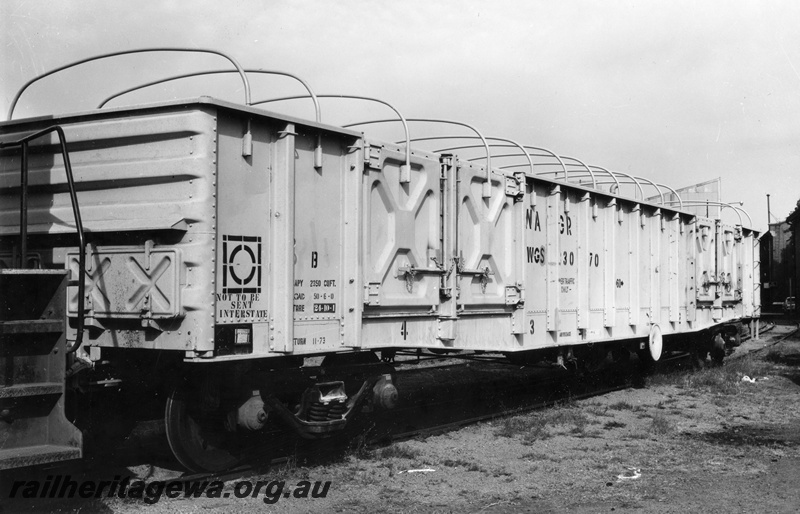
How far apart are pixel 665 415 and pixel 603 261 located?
252 centimetres

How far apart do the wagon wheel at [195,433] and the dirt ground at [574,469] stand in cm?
30

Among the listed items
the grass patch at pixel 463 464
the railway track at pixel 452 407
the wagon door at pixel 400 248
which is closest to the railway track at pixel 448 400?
the railway track at pixel 452 407

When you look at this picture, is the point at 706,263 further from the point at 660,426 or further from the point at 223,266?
the point at 223,266

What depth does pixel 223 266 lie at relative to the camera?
6430 millimetres

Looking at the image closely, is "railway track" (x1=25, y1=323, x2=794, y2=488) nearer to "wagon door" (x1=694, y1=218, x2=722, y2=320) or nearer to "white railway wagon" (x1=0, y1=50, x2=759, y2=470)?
"white railway wagon" (x1=0, y1=50, x2=759, y2=470)

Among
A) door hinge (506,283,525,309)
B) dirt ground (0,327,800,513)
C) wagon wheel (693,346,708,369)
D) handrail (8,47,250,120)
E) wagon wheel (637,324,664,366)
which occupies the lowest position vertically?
dirt ground (0,327,800,513)

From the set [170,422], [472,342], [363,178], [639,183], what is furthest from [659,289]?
[170,422]

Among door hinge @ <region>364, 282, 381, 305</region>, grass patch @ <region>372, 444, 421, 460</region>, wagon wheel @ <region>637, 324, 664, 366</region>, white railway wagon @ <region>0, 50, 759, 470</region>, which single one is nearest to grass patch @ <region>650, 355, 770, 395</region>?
wagon wheel @ <region>637, 324, 664, 366</region>

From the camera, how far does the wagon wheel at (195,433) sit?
6.79m

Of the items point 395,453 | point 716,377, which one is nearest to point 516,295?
point 395,453

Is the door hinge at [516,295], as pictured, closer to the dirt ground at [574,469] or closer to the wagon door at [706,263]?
the dirt ground at [574,469]

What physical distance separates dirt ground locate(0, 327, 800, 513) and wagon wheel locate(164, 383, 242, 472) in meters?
0.30
